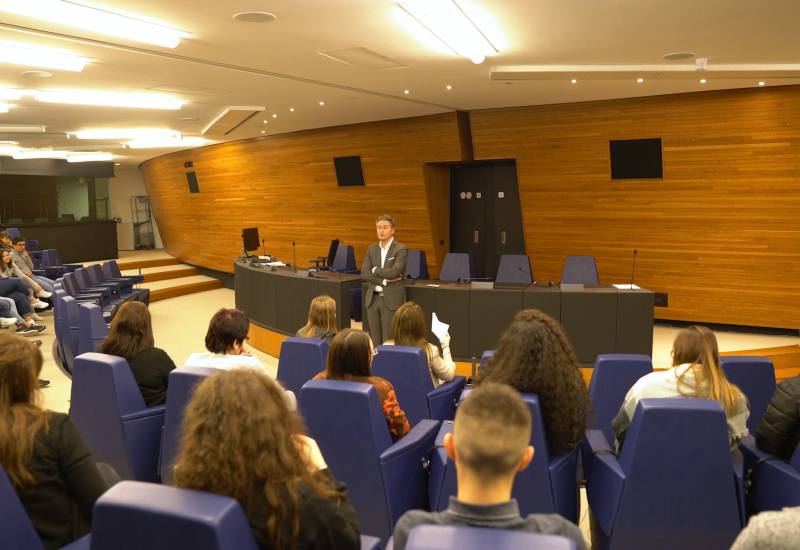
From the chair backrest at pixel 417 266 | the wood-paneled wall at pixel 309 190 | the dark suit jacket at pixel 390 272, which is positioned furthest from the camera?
the wood-paneled wall at pixel 309 190

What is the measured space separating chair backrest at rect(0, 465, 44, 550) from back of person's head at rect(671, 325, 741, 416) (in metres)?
2.51

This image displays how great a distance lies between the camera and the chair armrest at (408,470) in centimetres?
271

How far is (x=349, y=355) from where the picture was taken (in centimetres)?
282

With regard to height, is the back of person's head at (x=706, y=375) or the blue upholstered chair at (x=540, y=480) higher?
the back of person's head at (x=706, y=375)

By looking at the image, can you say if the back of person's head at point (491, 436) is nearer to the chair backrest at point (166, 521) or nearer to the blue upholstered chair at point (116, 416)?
the chair backrest at point (166, 521)

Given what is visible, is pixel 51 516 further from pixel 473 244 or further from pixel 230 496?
pixel 473 244

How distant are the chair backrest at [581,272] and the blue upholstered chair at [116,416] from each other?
221 inches

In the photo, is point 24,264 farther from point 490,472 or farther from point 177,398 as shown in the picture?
point 490,472

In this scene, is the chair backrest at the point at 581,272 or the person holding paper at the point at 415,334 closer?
the person holding paper at the point at 415,334

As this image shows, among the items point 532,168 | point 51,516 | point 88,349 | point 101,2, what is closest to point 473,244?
point 532,168

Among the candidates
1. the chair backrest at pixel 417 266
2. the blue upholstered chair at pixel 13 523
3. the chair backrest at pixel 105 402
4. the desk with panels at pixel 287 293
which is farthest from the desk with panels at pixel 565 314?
the blue upholstered chair at pixel 13 523

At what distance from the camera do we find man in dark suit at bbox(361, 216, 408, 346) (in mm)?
6738

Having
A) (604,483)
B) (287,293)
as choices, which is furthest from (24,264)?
(604,483)

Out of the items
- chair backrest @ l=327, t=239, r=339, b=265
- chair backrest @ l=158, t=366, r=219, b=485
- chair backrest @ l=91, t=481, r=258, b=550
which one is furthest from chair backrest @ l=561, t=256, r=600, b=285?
chair backrest @ l=91, t=481, r=258, b=550
